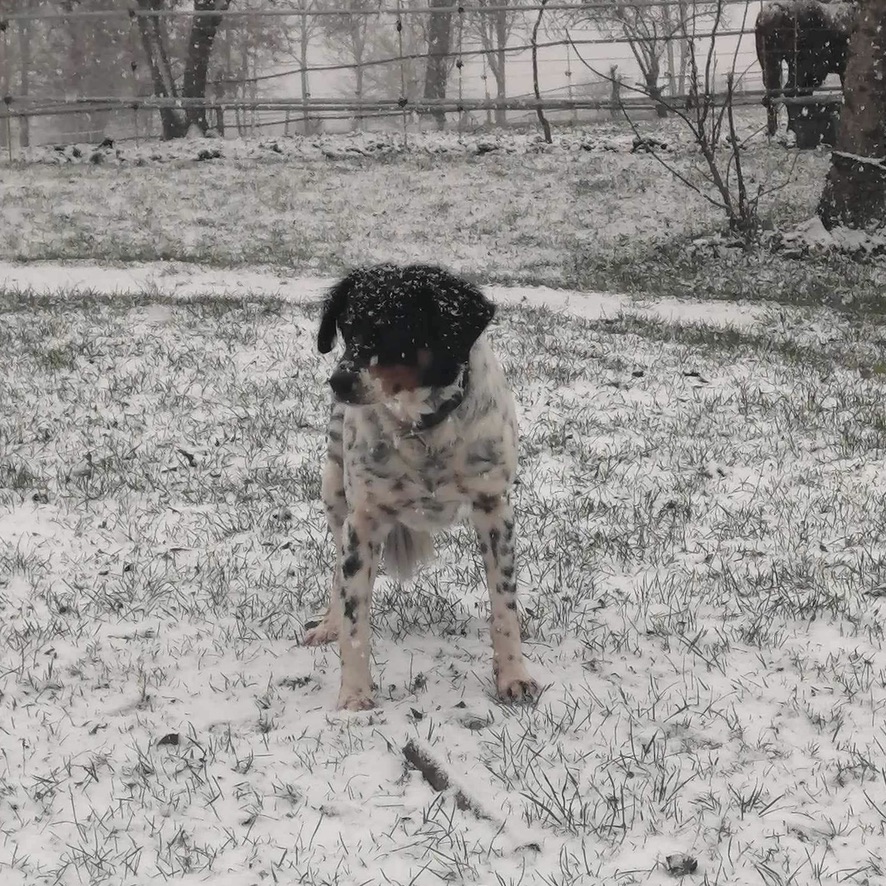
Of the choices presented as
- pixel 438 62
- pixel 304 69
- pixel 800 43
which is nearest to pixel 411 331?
pixel 800 43

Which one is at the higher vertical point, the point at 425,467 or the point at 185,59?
the point at 185,59

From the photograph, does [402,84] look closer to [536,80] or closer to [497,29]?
[536,80]

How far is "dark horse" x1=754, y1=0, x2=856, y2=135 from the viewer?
55.1ft

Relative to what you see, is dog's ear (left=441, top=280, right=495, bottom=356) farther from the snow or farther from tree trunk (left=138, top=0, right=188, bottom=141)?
tree trunk (left=138, top=0, right=188, bottom=141)

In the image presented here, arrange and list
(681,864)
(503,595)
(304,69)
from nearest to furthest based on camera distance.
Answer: (681,864)
(503,595)
(304,69)

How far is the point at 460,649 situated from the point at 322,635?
0.61m

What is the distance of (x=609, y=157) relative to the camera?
1931cm

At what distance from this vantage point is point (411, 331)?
3.52 meters

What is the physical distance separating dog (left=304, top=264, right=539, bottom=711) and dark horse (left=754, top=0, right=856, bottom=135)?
14687 millimetres

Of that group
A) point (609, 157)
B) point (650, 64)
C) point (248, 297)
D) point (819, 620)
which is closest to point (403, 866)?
point (819, 620)

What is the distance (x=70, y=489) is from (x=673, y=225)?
11.8m

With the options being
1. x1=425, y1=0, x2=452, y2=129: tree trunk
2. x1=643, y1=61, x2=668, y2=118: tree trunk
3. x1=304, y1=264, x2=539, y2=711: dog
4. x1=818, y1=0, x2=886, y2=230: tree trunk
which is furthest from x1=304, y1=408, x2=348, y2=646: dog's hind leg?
x1=425, y1=0, x2=452, y2=129: tree trunk

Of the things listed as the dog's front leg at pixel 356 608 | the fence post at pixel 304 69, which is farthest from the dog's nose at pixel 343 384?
the fence post at pixel 304 69

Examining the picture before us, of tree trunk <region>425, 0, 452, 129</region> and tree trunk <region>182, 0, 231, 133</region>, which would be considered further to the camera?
tree trunk <region>425, 0, 452, 129</region>
